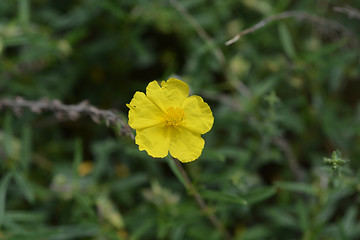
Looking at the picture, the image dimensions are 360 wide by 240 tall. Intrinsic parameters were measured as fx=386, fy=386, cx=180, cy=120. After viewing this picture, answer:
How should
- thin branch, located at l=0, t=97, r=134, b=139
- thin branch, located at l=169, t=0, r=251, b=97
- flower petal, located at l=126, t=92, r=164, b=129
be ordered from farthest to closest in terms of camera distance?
1. thin branch, located at l=169, t=0, r=251, b=97
2. thin branch, located at l=0, t=97, r=134, b=139
3. flower petal, located at l=126, t=92, r=164, b=129

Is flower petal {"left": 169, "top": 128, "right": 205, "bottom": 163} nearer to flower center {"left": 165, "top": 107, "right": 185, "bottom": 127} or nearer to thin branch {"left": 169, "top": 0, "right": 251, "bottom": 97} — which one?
flower center {"left": 165, "top": 107, "right": 185, "bottom": 127}

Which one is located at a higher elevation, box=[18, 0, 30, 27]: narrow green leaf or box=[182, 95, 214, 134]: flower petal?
box=[18, 0, 30, 27]: narrow green leaf

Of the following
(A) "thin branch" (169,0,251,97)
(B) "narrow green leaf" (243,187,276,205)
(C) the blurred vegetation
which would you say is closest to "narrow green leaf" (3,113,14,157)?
(C) the blurred vegetation

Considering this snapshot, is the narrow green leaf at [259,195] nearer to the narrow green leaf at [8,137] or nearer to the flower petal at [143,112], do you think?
the flower petal at [143,112]

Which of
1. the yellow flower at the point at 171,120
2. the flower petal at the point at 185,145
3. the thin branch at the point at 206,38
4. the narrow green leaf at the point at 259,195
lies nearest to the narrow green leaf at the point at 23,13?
the thin branch at the point at 206,38

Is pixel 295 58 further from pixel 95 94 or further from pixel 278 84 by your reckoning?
pixel 95 94

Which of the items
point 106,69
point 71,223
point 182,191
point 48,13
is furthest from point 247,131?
point 48,13
